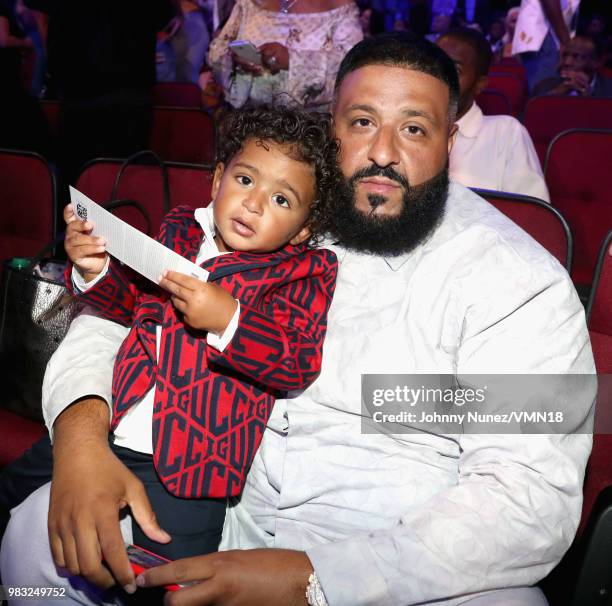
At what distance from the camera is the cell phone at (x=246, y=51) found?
3.47 m

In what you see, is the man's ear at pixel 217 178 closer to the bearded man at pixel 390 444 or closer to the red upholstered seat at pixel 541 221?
the bearded man at pixel 390 444

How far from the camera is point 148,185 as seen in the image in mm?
2607

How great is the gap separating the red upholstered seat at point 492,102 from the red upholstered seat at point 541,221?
13.5 feet

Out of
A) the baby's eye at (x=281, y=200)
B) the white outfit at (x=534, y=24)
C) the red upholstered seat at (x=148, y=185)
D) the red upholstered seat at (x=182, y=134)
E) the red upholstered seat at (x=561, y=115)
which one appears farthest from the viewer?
the white outfit at (x=534, y=24)

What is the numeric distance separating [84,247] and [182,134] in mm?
3212

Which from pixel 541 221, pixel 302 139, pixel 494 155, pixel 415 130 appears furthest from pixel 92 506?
pixel 494 155

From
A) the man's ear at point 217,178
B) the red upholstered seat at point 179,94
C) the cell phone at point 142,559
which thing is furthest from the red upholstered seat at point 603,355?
the red upholstered seat at point 179,94

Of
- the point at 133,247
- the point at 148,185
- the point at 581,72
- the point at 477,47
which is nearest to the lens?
the point at 133,247

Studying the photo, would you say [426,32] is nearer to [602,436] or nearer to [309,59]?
[309,59]

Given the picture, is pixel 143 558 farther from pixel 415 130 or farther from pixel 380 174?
pixel 415 130

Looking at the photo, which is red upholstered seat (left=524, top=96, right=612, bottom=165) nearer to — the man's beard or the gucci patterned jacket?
the man's beard

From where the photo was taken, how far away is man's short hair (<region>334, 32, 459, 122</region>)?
5.92 ft

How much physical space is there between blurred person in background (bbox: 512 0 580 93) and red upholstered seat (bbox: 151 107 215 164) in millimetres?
4811

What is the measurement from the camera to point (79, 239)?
162 centimetres
